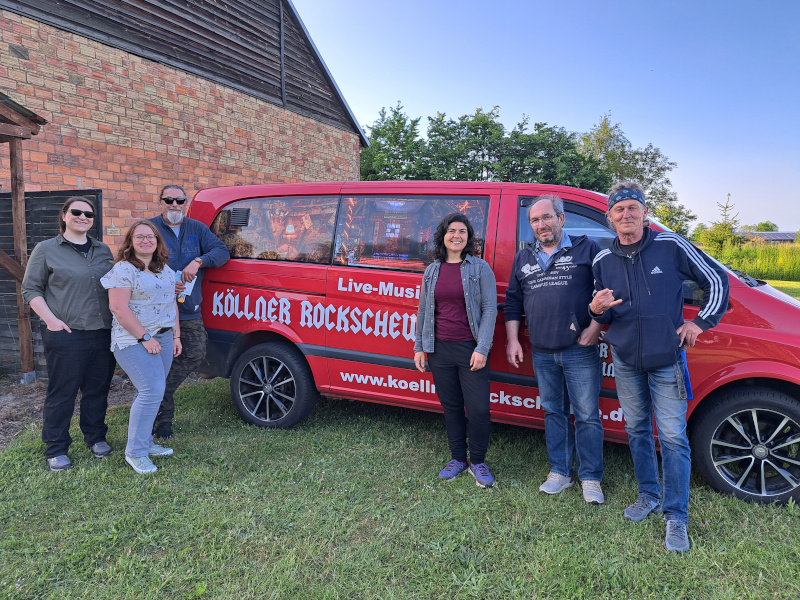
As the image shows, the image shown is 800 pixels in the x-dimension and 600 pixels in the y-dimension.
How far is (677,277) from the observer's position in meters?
2.54

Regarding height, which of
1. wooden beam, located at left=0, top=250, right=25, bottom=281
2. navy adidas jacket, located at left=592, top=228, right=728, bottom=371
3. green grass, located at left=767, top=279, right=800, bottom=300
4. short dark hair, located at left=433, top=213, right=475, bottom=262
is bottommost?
green grass, located at left=767, top=279, right=800, bottom=300

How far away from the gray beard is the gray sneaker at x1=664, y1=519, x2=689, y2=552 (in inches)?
151

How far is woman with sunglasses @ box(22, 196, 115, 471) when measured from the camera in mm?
3271

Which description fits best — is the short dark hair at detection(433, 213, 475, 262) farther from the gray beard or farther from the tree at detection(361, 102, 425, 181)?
the tree at detection(361, 102, 425, 181)

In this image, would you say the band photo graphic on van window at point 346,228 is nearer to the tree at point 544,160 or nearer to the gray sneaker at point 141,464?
the gray sneaker at point 141,464

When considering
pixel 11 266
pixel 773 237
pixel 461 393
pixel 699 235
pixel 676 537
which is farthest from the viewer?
pixel 773 237

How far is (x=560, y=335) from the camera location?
2.79m

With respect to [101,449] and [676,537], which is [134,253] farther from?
[676,537]

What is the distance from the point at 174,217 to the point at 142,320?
0.94m

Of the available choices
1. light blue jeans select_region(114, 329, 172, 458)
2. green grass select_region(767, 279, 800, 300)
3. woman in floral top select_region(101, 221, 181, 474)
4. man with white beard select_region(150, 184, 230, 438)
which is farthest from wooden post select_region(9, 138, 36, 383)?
green grass select_region(767, 279, 800, 300)

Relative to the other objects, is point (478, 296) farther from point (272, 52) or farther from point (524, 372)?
point (272, 52)

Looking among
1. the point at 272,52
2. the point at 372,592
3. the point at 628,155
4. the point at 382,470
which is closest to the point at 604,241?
the point at 382,470

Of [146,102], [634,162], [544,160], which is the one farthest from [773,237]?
[146,102]

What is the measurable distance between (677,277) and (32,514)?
3.78m
